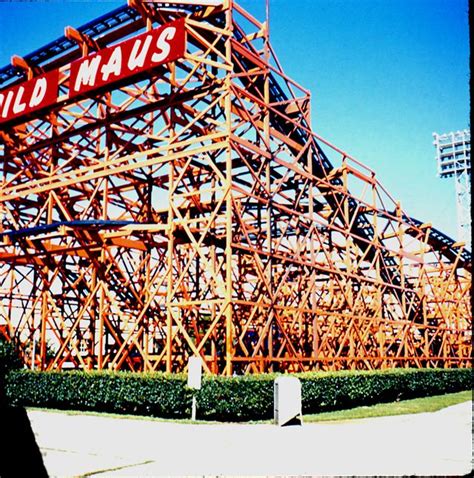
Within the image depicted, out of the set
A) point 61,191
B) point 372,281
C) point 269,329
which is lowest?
point 269,329

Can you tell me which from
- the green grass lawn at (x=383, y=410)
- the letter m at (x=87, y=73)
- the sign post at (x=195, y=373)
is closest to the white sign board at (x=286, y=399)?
the green grass lawn at (x=383, y=410)

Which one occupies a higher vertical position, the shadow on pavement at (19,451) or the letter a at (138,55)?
the letter a at (138,55)

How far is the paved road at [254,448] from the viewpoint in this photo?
8.21 meters

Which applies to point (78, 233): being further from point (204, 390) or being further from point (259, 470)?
point (259, 470)

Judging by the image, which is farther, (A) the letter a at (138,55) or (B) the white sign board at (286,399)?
(A) the letter a at (138,55)

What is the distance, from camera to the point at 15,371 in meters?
19.7

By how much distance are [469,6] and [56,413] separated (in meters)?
15.1

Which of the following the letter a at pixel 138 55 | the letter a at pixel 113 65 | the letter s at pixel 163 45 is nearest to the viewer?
the letter s at pixel 163 45

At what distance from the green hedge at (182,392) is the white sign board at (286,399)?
1782mm

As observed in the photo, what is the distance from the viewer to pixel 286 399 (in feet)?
43.1

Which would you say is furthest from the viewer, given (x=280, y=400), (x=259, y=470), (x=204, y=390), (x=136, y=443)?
(x=204, y=390)

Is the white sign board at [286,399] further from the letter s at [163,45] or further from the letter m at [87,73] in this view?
the letter m at [87,73]

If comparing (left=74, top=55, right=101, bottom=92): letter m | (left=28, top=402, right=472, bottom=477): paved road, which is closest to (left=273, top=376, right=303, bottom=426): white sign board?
(left=28, top=402, right=472, bottom=477): paved road

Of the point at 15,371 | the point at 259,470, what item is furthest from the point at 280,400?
the point at 15,371
